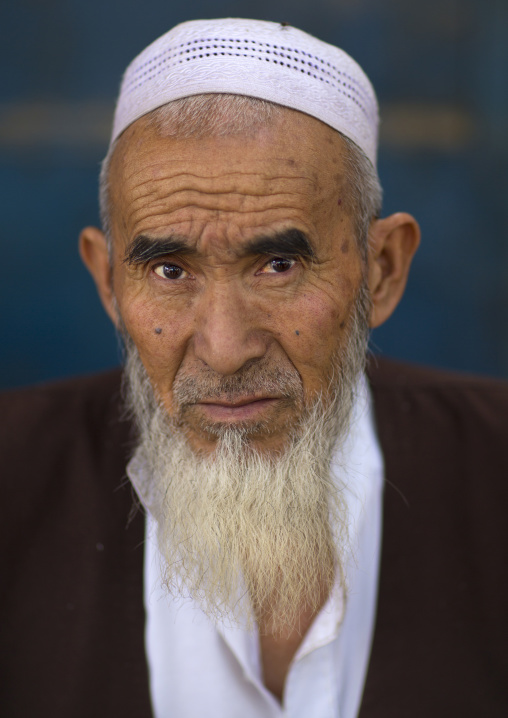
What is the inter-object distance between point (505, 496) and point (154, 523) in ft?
3.57

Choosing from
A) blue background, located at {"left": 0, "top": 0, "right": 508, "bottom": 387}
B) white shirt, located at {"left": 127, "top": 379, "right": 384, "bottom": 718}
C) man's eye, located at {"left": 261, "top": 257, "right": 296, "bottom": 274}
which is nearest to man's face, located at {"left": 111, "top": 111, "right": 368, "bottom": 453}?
man's eye, located at {"left": 261, "top": 257, "right": 296, "bottom": 274}

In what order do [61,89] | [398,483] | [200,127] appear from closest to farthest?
[200,127] < [398,483] < [61,89]

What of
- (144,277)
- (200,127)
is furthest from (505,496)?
(200,127)

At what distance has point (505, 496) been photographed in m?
2.26

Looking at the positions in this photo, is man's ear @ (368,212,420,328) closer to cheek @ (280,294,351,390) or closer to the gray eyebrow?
cheek @ (280,294,351,390)

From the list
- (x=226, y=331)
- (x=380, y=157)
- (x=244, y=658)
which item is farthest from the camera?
(x=380, y=157)

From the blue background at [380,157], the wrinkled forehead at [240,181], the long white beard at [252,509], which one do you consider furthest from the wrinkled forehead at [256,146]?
the blue background at [380,157]

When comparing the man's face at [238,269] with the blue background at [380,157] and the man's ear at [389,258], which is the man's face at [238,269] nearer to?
the man's ear at [389,258]

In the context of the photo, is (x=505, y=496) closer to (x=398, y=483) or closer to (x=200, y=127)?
(x=398, y=483)

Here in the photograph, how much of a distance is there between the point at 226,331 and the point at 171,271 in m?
0.26

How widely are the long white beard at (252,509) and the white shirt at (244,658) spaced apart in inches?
2.9

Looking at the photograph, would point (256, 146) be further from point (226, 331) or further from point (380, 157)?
point (380, 157)

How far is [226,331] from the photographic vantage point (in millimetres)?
1697

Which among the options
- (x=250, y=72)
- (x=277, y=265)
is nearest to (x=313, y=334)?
(x=277, y=265)
